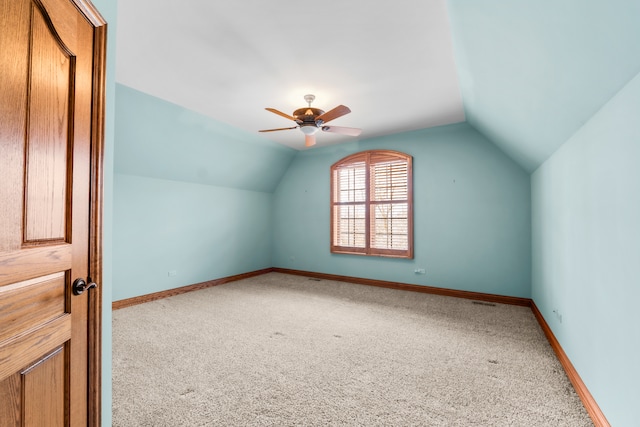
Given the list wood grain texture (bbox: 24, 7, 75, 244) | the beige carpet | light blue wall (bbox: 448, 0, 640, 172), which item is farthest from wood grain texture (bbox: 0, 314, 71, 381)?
light blue wall (bbox: 448, 0, 640, 172)

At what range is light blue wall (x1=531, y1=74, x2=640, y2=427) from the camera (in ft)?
4.83

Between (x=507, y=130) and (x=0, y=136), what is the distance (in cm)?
419

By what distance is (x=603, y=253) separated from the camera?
1.82 meters

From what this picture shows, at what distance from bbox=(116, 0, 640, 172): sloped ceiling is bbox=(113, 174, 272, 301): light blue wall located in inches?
68.7

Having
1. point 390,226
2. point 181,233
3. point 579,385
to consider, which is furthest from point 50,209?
point 390,226

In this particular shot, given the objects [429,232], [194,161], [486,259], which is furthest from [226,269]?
[486,259]

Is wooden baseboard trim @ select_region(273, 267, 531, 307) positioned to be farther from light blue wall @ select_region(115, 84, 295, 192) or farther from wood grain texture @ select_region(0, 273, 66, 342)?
wood grain texture @ select_region(0, 273, 66, 342)

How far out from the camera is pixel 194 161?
16.5 ft

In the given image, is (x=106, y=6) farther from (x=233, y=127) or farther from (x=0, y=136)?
(x=233, y=127)

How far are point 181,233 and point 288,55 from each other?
12.2 ft

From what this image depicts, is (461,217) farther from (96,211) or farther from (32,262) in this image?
(32,262)

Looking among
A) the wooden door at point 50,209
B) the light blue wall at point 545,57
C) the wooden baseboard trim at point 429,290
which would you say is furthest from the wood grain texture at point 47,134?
the wooden baseboard trim at point 429,290

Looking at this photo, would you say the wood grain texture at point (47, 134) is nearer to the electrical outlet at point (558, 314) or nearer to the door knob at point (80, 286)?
the door knob at point (80, 286)

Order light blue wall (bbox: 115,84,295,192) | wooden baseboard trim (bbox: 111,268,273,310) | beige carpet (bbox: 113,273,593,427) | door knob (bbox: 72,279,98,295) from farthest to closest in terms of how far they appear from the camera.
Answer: wooden baseboard trim (bbox: 111,268,273,310)
light blue wall (bbox: 115,84,295,192)
beige carpet (bbox: 113,273,593,427)
door knob (bbox: 72,279,98,295)
